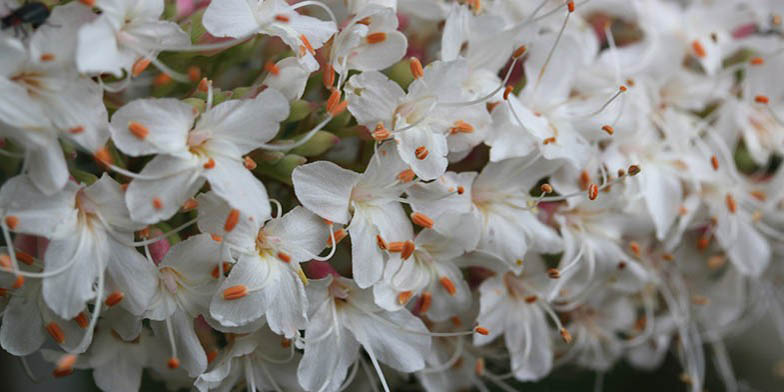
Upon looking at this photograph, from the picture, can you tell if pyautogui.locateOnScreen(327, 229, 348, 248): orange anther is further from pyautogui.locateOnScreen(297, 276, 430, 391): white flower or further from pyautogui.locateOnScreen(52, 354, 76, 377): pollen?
pyautogui.locateOnScreen(52, 354, 76, 377): pollen

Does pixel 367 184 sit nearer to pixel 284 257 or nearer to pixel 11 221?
pixel 284 257

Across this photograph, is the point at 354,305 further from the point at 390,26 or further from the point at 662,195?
the point at 662,195

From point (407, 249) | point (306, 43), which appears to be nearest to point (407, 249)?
point (407, 249)

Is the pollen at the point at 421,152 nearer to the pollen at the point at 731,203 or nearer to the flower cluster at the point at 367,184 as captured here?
the flower cluster at the point at 367,184

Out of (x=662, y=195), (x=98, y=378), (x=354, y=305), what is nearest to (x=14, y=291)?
(x=98, y=378)

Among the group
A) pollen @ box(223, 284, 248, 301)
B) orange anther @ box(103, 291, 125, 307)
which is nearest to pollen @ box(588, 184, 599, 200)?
pollen @ box(223, 284, 248, 301)
